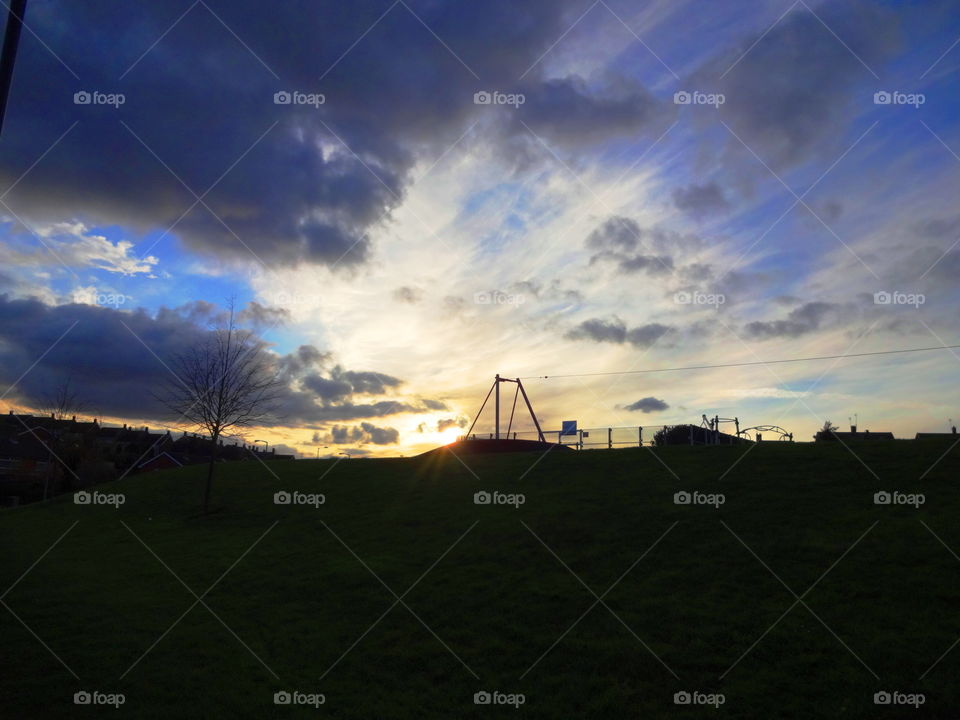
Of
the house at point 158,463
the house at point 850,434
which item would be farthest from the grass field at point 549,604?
the house at point 158,463

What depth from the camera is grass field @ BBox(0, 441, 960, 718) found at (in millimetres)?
11164

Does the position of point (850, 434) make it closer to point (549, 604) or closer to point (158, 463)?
point (549, 604)

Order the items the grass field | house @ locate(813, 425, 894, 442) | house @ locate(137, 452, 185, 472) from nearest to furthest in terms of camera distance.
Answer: the grass field
house @ locate(813, 425, 894, 442)
house @ locate(137, 452, 185, 472)

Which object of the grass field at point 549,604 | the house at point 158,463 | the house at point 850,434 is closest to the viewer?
the grass field at point 549,604

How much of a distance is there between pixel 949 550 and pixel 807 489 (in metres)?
5.93

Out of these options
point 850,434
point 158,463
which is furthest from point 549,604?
point 158,463

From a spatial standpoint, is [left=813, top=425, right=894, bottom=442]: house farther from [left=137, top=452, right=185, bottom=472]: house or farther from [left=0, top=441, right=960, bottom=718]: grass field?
[left=137, top=452, right=185, bottom=472]: house

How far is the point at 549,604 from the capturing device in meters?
15.2

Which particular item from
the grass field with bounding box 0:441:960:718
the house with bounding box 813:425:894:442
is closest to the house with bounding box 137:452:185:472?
the grass field with bounding box 0:441:960:718

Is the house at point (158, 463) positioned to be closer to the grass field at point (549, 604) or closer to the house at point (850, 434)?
the grass field at point (549, 604)

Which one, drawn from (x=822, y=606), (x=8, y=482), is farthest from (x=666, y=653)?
(x=8, y=482)

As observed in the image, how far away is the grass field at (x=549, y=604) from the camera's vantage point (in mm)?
11164

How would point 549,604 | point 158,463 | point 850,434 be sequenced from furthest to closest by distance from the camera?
point 158,463 → point 850,434 → point 549,604

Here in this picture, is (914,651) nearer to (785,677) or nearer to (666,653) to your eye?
(785,677)
